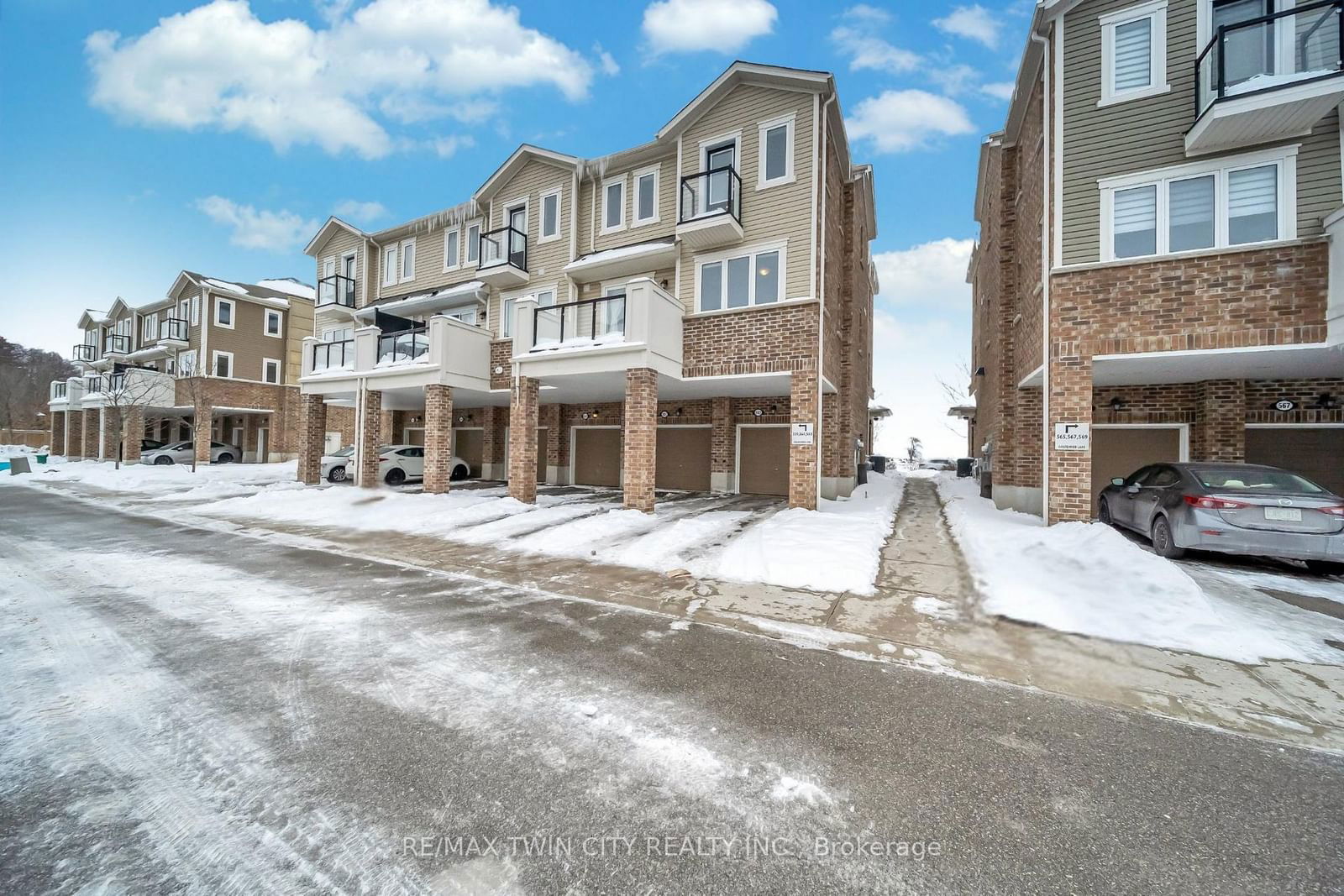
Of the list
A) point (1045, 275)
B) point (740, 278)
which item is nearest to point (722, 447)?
point (740, 278)

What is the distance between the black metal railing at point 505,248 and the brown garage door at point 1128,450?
1670 centimetres

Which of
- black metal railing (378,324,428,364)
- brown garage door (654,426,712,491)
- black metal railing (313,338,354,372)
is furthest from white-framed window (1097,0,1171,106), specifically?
black metal railing (313,338,354,372)

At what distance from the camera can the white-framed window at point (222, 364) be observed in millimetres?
28312

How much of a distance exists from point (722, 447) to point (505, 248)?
996cm

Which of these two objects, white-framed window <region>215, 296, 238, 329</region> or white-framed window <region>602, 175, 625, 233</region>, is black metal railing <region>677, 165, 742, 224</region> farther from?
white-framed window <region>215, 296, 238, 329</region>

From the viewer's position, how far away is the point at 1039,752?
2906mm

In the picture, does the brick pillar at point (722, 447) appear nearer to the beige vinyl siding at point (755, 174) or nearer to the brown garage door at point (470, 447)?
the beige vinyl siding at point (755, 174)

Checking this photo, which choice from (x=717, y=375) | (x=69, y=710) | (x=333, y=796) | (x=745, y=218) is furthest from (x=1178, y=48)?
(x=69, y=710)

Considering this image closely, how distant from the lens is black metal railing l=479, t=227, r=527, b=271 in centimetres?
1670

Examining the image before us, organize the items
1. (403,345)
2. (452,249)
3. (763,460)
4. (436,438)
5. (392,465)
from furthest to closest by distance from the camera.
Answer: (452,249), (392,465), (763,460), (403,345), (436,438)

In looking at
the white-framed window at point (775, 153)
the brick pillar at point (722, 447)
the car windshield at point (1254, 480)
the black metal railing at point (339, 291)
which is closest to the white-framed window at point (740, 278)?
the white-framed window at point (775, 153)

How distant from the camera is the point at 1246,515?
6688 mm

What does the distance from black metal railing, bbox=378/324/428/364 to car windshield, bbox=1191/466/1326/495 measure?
16.8 metres

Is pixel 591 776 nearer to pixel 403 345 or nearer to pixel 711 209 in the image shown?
pixel 711 209
